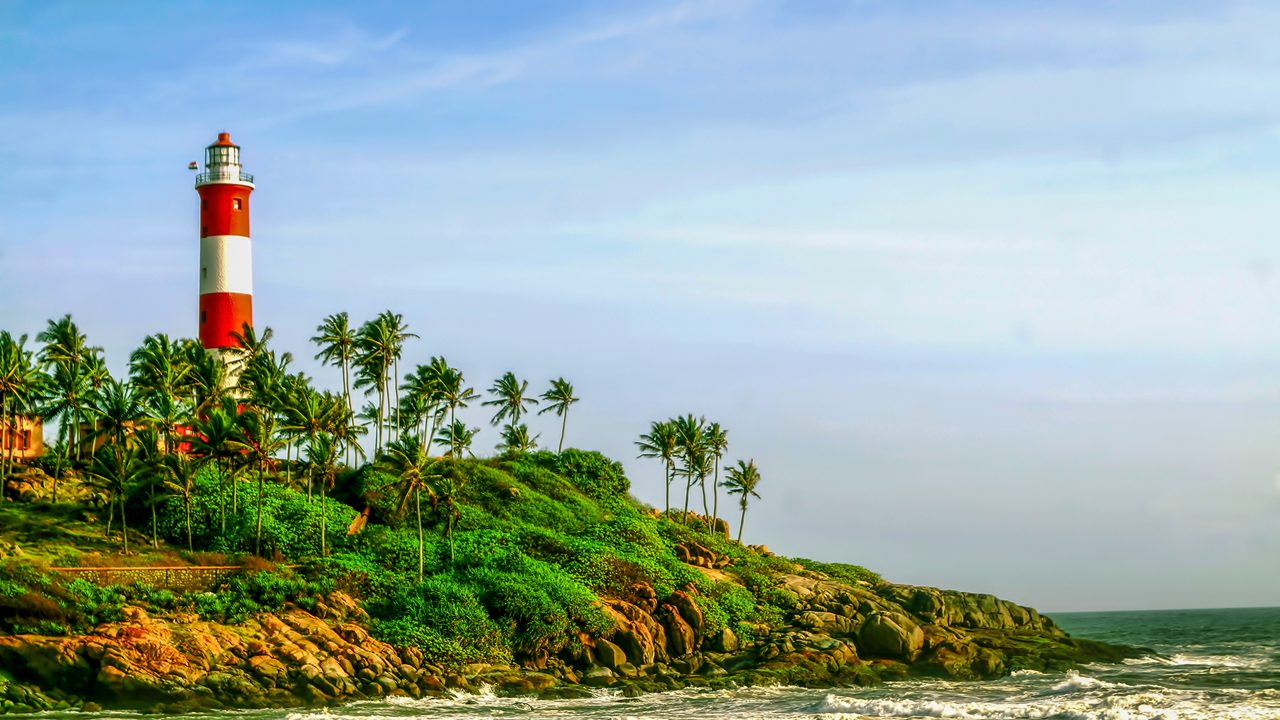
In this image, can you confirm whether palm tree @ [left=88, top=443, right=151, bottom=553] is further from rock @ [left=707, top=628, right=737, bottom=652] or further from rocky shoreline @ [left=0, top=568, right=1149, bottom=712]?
rock @ [left=707, top=628, right=737, bottom=652]

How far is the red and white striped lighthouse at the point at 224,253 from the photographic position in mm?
70312

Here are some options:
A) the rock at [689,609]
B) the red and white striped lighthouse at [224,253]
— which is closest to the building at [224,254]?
the red and white striped lighthouse at [224,253]

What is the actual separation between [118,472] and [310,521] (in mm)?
8392

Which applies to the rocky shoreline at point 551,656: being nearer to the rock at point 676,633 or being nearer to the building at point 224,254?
the rock at point 676,633

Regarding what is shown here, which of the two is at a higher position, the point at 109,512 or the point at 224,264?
the point at 224,264

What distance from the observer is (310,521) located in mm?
56406

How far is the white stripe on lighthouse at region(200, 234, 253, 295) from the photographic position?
70375 mm

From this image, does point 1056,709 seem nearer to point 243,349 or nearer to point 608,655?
point 608,655

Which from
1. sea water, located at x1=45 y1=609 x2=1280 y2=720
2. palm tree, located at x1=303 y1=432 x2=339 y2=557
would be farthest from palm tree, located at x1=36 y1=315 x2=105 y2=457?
sea water, located at x1=45 y1=609 x2=1280 y2=720

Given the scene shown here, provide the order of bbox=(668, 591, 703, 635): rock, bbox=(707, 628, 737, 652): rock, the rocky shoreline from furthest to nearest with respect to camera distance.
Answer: bbox=(668, 591, 703, 635): rock → bbox=(707, 628, 737, 652): rock → the rocky shoreline

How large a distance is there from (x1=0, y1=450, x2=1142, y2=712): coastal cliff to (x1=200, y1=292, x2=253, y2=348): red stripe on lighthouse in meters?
14.1

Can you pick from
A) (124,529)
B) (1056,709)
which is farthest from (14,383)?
(1056,709)

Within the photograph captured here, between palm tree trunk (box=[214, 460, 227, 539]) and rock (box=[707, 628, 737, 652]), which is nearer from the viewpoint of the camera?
rock (box=[707, 628, 737, 652])

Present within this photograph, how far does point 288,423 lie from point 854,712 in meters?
28.5
